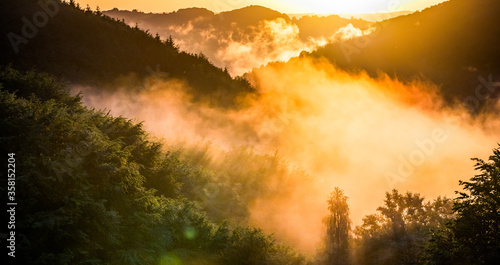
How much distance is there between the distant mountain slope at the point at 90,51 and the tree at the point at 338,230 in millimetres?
30626

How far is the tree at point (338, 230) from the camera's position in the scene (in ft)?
105

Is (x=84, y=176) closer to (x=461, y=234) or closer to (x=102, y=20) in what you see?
(x=461, y=234)

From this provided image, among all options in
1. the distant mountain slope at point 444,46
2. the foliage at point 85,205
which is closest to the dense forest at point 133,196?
the foliage at point 85,205

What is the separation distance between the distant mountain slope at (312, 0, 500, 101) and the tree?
140m

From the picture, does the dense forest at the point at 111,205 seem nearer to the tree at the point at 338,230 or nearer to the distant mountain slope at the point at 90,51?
the tree at the point at 338,230

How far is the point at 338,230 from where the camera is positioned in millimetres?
33656

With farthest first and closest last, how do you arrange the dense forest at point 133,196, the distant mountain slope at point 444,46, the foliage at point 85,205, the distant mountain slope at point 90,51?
the distant mountain slope at point 444,46 < the distant mountain slope at point 90,51 < the dense forest at point 133,196 < the foliage at point 85,205

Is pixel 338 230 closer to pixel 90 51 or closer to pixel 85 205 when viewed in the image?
pixel 85 205

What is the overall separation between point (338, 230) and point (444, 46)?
159 meters

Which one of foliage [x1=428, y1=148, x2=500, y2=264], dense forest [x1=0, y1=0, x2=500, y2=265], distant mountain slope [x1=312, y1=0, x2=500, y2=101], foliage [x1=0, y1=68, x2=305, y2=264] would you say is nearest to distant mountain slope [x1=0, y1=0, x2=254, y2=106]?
dense forest [x1=0, y1=0, x2=500, y2=265]

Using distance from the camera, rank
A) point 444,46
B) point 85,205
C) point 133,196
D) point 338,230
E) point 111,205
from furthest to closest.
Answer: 1. point 444,46
2. point 338,230
3. point 133,196
4. point 111,205
5. point 85,205

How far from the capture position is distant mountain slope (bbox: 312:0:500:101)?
15275 cm

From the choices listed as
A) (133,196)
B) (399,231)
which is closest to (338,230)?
(399,231)

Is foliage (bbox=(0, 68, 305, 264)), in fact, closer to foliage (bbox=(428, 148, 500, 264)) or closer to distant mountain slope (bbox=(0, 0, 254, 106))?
foliage (bbox=(428, 148, 500, 264))
